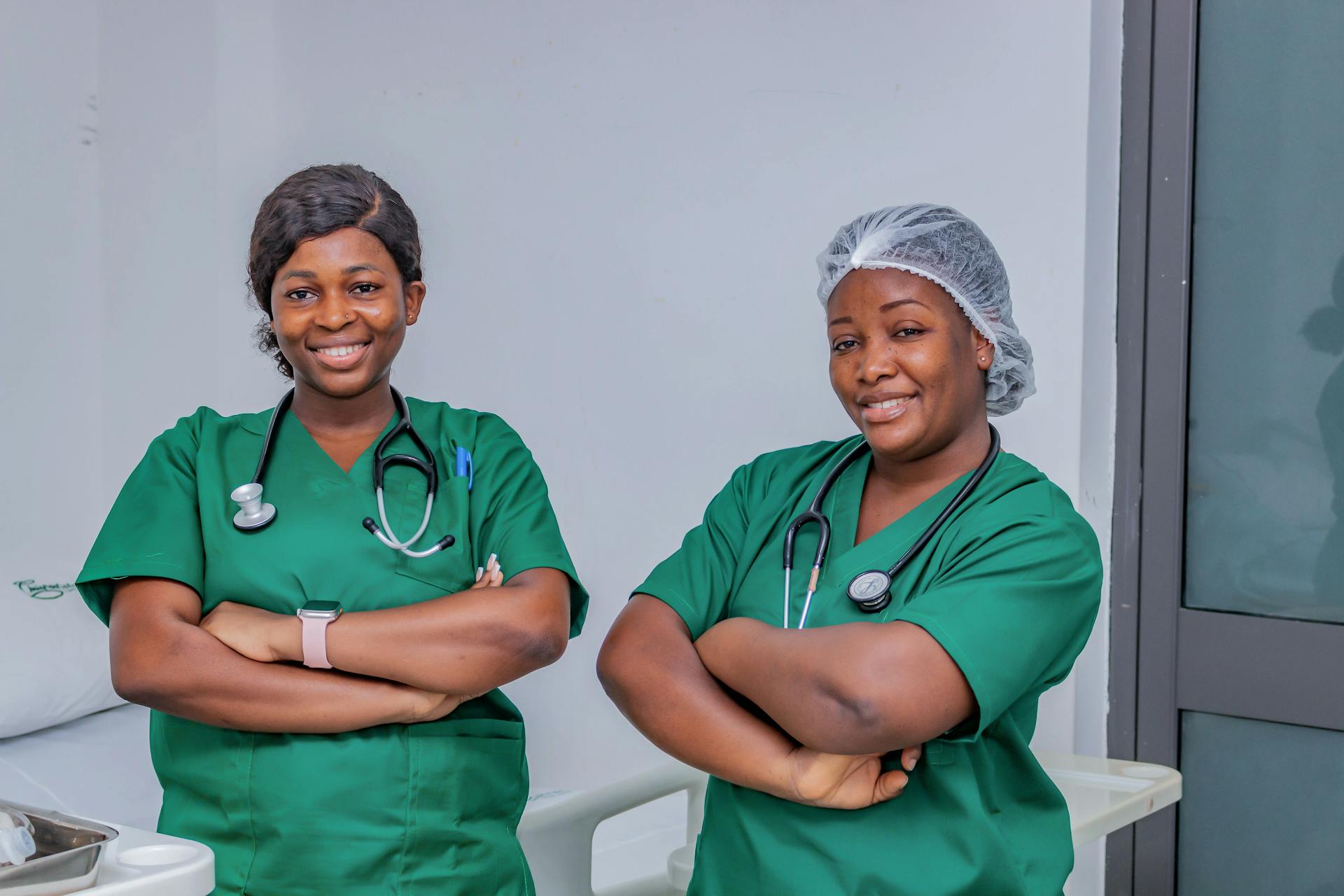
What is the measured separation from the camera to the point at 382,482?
1402 millimetres

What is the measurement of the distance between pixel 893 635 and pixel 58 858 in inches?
26.9

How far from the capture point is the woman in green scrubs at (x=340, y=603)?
127 cm

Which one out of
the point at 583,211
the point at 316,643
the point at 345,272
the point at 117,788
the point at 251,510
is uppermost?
the point at 583,211

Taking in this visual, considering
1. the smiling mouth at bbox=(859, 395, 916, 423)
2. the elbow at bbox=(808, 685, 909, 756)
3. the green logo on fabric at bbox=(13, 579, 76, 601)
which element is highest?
the smiling mouth at bbox=(859, 395, 916, 423)

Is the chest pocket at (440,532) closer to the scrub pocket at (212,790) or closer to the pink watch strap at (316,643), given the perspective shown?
the pink watch strap at (316,643)

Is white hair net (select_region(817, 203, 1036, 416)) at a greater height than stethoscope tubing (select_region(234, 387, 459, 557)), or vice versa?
white hair net (select_region(817, 203, 1036, 416))

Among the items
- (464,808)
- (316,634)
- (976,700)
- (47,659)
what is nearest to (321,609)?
(316,634)

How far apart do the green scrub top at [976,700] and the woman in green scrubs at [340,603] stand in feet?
0.74

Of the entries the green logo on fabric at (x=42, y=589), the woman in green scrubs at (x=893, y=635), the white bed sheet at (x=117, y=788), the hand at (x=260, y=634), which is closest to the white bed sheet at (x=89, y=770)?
the white bed sheet at (x=117, y=788)

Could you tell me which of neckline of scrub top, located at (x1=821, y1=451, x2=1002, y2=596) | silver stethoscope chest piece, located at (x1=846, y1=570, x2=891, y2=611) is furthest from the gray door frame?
silver stethoscope chest piece, located at (x1=846, y1=570, x2=891, y2=611)

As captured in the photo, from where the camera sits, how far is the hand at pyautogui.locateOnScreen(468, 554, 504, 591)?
138cm

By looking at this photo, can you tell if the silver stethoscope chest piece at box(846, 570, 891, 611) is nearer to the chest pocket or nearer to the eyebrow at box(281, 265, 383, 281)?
the chest pocket

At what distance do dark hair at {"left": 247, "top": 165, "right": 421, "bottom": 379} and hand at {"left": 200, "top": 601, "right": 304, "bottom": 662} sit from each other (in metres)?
0.35

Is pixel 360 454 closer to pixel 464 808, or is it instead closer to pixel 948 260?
pixel 464 808
